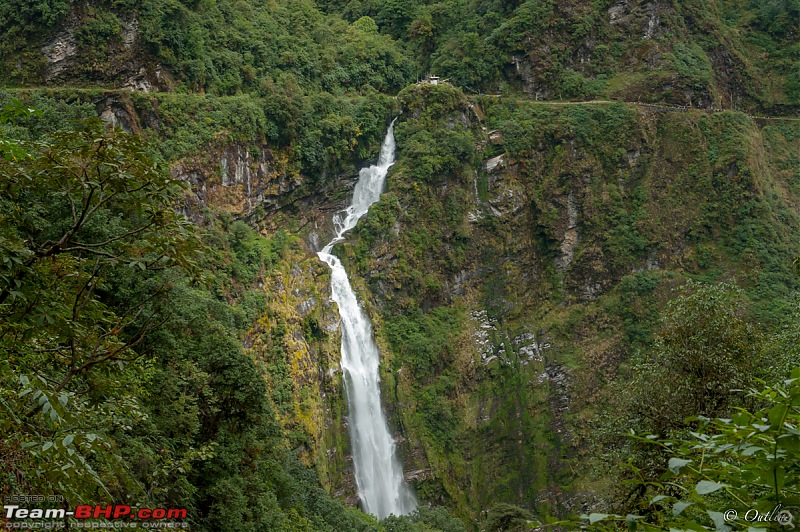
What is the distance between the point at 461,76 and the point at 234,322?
24596 millimetres

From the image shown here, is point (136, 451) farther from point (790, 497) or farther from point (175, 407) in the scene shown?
point (790, 497)

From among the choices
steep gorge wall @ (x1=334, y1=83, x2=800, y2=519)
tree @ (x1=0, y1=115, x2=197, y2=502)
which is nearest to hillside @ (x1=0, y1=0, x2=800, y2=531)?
steep gorge wall @ (x1=334, y1=83, x2=800, y2=519)

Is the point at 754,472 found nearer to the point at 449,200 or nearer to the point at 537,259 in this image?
the point at 449,200

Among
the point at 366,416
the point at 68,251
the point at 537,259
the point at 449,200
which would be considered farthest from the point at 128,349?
the point at 537,259

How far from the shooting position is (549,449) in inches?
1287

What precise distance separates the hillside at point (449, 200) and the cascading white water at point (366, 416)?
2.07 feet

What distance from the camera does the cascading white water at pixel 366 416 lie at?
28641 millimetres

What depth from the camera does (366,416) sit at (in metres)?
29.6

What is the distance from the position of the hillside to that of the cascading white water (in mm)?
630

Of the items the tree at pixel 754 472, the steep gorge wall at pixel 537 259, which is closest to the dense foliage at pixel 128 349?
the tree at pixel 754 472

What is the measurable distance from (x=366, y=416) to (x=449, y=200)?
12.7 m

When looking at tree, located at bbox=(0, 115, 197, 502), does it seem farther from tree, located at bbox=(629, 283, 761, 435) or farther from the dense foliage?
tree, located at bbox=(629, 283, 761, 435)

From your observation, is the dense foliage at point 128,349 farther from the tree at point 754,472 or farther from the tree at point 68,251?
the tree at point 754,472

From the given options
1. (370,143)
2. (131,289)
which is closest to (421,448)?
(370,143)
